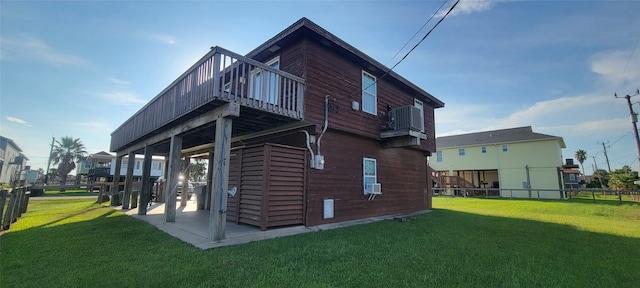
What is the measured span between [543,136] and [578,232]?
20957mm

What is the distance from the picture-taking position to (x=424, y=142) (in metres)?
11.9

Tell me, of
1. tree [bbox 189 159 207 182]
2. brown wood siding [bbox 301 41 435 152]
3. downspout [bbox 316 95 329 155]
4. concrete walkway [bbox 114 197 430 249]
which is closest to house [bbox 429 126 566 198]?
brown wood siding [bbox 301 41 435 152]

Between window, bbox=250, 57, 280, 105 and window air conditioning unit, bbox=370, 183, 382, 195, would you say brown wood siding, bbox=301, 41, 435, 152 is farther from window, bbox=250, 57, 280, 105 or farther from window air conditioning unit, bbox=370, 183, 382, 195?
window air conditioning unit, bbox=370, 183, 382, 195

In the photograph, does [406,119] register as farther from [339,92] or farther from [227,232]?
[227,232]

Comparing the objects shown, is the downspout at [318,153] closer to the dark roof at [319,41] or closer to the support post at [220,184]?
the dark roof at [319,41]

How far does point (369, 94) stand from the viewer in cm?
935

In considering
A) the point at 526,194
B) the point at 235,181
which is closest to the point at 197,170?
the point at 235,181

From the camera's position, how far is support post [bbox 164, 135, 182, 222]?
23.5 ft

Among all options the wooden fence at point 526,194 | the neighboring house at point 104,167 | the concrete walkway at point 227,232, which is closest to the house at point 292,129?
the concrete walkway at point 227,232

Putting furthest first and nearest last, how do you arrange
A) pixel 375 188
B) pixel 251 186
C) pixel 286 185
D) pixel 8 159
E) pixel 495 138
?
pixel 8 159
pixel 495 138
pixel 375 188
pixel 251 186
pixel 286 185

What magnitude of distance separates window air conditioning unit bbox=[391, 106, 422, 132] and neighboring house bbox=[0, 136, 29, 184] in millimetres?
37342

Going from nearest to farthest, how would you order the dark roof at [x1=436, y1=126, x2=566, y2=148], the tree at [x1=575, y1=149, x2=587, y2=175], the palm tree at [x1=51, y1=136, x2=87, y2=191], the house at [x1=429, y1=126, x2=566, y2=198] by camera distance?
the house at [x1=429, y1=126, x2=566, y2=198] < the dark roof at [x1=436, y1=126, x2=566, y2=148] < the palm tree at [x1=51, y1=136, x2=87, y2=191] < the tree at [x1=575, y1=149, x2=587, y2=175]

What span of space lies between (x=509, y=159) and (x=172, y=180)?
1095 inches

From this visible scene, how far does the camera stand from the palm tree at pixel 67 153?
116 ft
